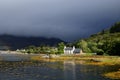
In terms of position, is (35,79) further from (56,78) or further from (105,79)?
(105,79)

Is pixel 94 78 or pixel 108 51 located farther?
pixel 108 51

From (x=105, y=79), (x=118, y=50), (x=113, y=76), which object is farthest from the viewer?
(x=118, y=50)

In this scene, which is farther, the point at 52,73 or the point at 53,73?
the point at 52,73

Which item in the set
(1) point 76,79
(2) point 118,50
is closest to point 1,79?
(1) point 76,79

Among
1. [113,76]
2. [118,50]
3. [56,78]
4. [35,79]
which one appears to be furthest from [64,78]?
[118,50]

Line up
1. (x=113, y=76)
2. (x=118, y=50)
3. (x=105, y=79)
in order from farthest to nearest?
(x=118, y=50), (x=113, y=76), (x=105, y=79)

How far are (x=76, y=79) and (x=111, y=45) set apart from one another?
376 ft

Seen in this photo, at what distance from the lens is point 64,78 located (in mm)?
80375

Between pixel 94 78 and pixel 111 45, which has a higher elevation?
pixel 111 45

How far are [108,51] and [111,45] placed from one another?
4.61 meters

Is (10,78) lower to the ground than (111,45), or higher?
lower

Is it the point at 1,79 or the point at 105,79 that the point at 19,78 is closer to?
the point at 1,79

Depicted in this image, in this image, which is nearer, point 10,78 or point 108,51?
point 10,78

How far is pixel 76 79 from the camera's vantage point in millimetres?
78750
